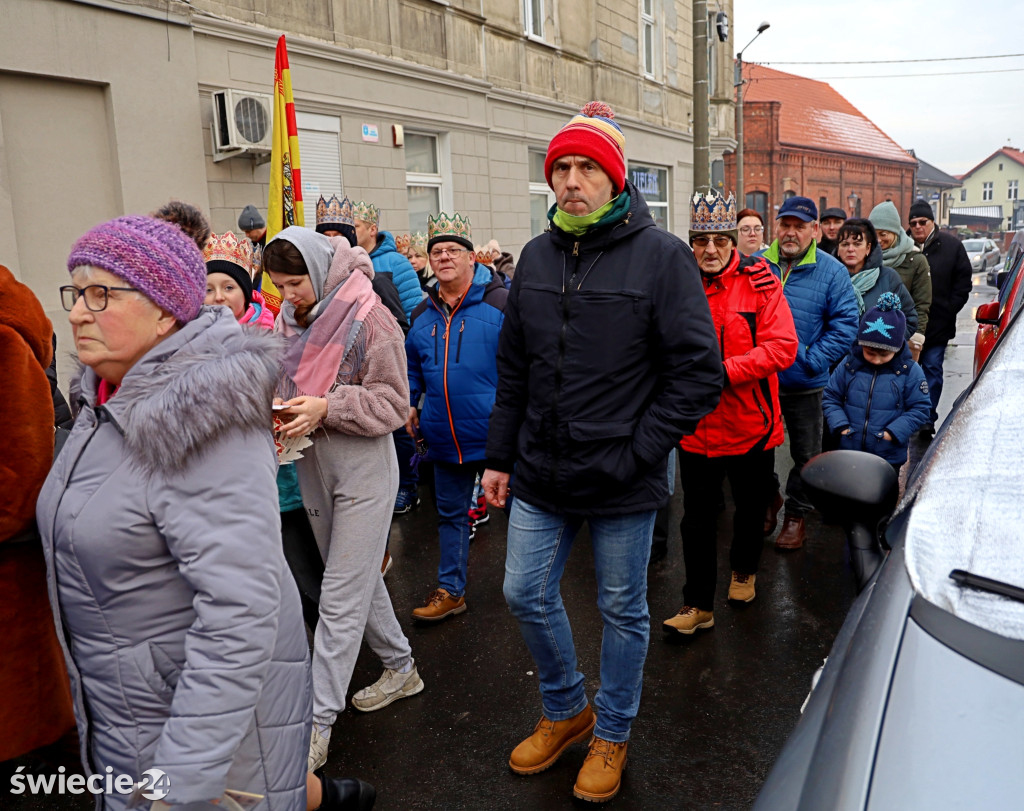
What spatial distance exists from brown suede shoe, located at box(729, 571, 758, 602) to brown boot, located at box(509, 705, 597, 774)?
1520 mm

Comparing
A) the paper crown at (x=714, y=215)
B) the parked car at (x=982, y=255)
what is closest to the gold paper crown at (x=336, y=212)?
the paper crown at (x=714, y=215)

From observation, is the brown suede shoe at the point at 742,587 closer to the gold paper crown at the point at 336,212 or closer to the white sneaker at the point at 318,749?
the white sneaker at the point at 318,749

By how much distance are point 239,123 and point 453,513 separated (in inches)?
243

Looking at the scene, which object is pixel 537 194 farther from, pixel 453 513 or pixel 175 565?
pixel 175 565

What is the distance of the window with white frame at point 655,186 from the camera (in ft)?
60.6

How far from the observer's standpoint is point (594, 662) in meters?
3.72

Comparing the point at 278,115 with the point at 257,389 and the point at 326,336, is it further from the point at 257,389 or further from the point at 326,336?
the point at 257,389

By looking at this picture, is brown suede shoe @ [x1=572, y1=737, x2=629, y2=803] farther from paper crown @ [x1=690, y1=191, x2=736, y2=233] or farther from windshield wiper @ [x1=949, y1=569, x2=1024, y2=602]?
paper crown @ [x1=690, y1=191, x2=736, y2=233]

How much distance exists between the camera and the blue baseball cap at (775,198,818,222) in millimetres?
5273

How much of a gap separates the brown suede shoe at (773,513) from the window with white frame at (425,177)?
7439 mm

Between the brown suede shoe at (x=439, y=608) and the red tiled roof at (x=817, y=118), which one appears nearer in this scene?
the brown suede shoe at (x=439, y=608)

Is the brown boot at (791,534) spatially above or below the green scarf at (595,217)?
below

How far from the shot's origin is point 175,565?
165 centimetres

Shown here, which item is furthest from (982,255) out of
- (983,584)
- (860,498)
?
(983,584)
